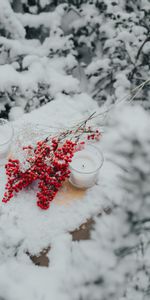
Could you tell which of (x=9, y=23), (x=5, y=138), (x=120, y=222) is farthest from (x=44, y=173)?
(x=9, y=23)

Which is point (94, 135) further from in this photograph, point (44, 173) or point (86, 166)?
point (44, 173)

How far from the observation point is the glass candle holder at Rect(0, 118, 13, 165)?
1219 millimetres

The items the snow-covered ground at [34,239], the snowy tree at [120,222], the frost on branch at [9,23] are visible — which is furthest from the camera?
the frost on branch at [9,23]

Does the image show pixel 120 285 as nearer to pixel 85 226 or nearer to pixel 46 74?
pixel 85 226

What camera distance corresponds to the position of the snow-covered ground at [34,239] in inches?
40.5

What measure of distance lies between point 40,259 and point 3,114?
4.08 ft

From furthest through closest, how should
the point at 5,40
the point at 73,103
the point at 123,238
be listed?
the point at 5,40 < the point at 73,103 < the point at 123,238

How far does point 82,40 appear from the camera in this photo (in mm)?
2385

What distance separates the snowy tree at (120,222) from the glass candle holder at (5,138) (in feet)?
2.26

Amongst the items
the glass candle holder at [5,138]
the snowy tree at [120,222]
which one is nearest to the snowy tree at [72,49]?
the glass candle holder at [5,138]

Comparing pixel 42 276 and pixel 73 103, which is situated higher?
pixel 73 103

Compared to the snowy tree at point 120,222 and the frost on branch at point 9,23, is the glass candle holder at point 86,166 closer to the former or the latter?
the snowy tree at point 120,222

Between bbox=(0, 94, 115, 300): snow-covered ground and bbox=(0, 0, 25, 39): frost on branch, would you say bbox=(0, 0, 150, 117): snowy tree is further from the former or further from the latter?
bbox=(0, 94, 115, 300): snow-covered ground

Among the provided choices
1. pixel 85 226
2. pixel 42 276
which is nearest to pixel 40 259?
pixel 42 276
